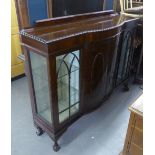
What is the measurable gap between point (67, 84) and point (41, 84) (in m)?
0.19

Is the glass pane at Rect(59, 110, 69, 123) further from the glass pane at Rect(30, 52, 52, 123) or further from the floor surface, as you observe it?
the floor surface

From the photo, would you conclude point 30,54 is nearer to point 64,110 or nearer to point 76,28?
point 76,28

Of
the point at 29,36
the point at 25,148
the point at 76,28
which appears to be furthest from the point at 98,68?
the point at 25,148

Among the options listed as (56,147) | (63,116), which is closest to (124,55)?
(63,116)

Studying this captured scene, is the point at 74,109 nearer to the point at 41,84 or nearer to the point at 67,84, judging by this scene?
the point at 67,84

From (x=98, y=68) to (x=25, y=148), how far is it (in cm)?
89

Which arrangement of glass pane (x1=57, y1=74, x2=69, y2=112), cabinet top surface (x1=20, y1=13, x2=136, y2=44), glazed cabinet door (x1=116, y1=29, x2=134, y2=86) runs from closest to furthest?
cabinet top surface (x1=20, y1=13, x2=136, y2=44) → glass pane (x1=57, y1=74, x2=69, y2=112) → glazed cabinet door (x1=116, y1=29, x2=134, y2=86)

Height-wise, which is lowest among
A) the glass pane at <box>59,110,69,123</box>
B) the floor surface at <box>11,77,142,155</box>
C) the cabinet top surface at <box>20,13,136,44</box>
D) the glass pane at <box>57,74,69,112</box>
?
the floor surface at <box>11,77,142,155</box>

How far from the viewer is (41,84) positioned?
1331 mm

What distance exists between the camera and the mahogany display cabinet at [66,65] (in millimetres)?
1134

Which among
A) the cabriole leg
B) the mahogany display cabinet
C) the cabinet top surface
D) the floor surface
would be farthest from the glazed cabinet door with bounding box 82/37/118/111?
the cabriole leg

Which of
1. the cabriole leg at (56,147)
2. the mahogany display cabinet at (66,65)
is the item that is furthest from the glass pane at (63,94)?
the cabriole leg at (56,147)

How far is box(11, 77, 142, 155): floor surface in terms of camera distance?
4.90ft
